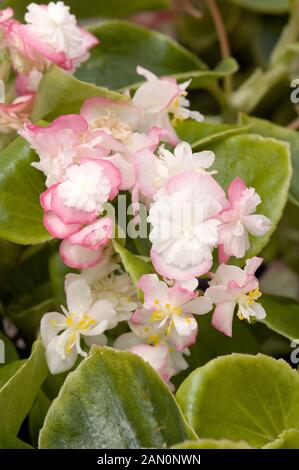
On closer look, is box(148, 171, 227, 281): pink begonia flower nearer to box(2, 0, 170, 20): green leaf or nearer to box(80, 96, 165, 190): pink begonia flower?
box(80, 96, 165, 190): pink begonia flower

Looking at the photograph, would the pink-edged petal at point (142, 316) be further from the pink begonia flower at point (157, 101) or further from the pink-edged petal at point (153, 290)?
the pink begonia flower at point (157, 101)

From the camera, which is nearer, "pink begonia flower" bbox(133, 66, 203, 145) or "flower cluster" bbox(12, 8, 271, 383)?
"flower cluster" bbox(12, 8, 271, 383)

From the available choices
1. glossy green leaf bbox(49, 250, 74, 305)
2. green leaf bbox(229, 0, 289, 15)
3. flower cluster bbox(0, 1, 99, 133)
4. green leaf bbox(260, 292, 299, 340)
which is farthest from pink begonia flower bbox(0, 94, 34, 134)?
green leaf bbox(229, 0, 289, 15)

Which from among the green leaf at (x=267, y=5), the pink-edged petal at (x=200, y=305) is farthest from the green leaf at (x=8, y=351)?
the green leaf at (x=267, y=5)

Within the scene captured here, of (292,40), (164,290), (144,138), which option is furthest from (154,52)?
(164,290)

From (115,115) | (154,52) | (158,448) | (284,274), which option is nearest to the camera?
(158,448)

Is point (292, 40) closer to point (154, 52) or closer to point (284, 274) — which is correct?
point (154, 52)
